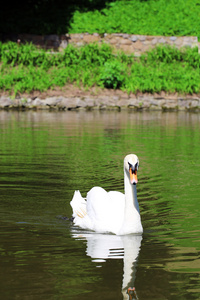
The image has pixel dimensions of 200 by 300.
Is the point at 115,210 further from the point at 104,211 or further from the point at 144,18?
the point at 144,18

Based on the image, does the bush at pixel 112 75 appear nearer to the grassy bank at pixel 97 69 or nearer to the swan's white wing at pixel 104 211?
the grassy bank at pixel 97 69

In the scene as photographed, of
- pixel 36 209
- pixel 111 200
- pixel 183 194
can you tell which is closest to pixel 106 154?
pixel 183 194

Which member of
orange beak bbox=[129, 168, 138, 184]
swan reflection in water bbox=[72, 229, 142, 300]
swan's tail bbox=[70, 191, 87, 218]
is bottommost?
swan reflection in water bbox=[72, 229, 142, 300]

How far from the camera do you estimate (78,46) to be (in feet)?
113

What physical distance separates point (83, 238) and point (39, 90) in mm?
25261

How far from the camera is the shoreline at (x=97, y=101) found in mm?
30562

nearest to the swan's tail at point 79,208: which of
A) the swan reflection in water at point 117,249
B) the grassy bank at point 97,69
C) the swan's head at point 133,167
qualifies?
the swan reflection in water at point 117,249

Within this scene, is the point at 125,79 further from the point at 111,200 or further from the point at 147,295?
the point at 147,295

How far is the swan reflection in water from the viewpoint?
4.93 m

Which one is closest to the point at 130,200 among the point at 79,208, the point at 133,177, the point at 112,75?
the point at 133,177

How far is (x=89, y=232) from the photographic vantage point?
6836 millimetres

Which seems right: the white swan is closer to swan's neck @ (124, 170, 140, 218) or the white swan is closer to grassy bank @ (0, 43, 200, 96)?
swan's neck @ (124, 170, 140, 218)

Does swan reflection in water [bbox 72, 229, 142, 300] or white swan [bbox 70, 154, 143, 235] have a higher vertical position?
white swan [bbox 70, 154, 143, 235]

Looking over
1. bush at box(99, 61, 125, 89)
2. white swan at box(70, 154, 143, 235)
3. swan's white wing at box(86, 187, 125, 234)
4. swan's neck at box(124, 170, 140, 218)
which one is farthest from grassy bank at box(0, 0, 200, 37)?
swan's neck at box(124, 170, 140, 218)
